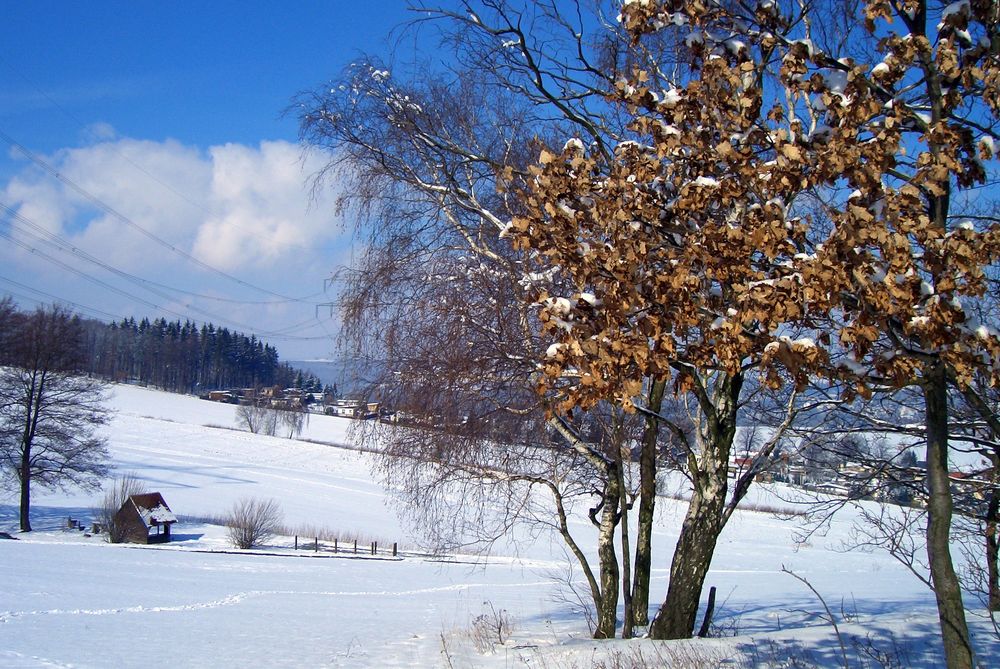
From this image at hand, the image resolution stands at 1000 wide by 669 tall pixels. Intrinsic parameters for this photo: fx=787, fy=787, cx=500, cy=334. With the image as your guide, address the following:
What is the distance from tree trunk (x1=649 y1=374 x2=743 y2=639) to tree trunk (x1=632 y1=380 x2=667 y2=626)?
72.7 inches

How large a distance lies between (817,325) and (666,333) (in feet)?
3.28

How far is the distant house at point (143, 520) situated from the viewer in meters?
38.5

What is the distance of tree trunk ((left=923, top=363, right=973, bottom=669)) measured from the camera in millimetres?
4906

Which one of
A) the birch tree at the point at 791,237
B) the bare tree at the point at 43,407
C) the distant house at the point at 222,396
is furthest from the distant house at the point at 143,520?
the distant house at the point at 222,396

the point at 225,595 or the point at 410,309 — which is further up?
the point at 410,309

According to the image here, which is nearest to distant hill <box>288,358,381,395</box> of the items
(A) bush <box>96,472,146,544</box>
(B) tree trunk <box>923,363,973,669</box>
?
(B) tree trunk <box>923,363,973,669</box>

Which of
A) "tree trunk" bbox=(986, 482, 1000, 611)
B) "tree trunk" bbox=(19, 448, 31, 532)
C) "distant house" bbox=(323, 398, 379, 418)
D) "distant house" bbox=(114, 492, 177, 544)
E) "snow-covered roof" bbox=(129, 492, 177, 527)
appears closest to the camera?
"tree trunk" bbox=(986, 482, 1000, 611)

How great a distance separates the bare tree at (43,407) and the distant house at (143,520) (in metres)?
2.66

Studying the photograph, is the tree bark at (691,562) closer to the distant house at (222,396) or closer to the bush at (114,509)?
the bush at (114,509)

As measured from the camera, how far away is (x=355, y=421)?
1098cm

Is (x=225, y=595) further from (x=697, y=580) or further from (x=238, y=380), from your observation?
(x=238, y=380)

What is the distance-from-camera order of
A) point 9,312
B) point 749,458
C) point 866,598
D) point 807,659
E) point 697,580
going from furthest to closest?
point 9,312
point 866,598
point 749,458
point 697,580
point 807,659

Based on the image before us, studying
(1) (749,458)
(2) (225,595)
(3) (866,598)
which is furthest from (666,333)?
(3) (866,598)

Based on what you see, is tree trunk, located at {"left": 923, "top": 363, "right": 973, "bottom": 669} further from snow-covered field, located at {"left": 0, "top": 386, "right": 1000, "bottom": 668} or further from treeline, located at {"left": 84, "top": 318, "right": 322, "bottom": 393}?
treeline, located at {"left": 84, "top": 318, "right": 322, "bottom": 393}
